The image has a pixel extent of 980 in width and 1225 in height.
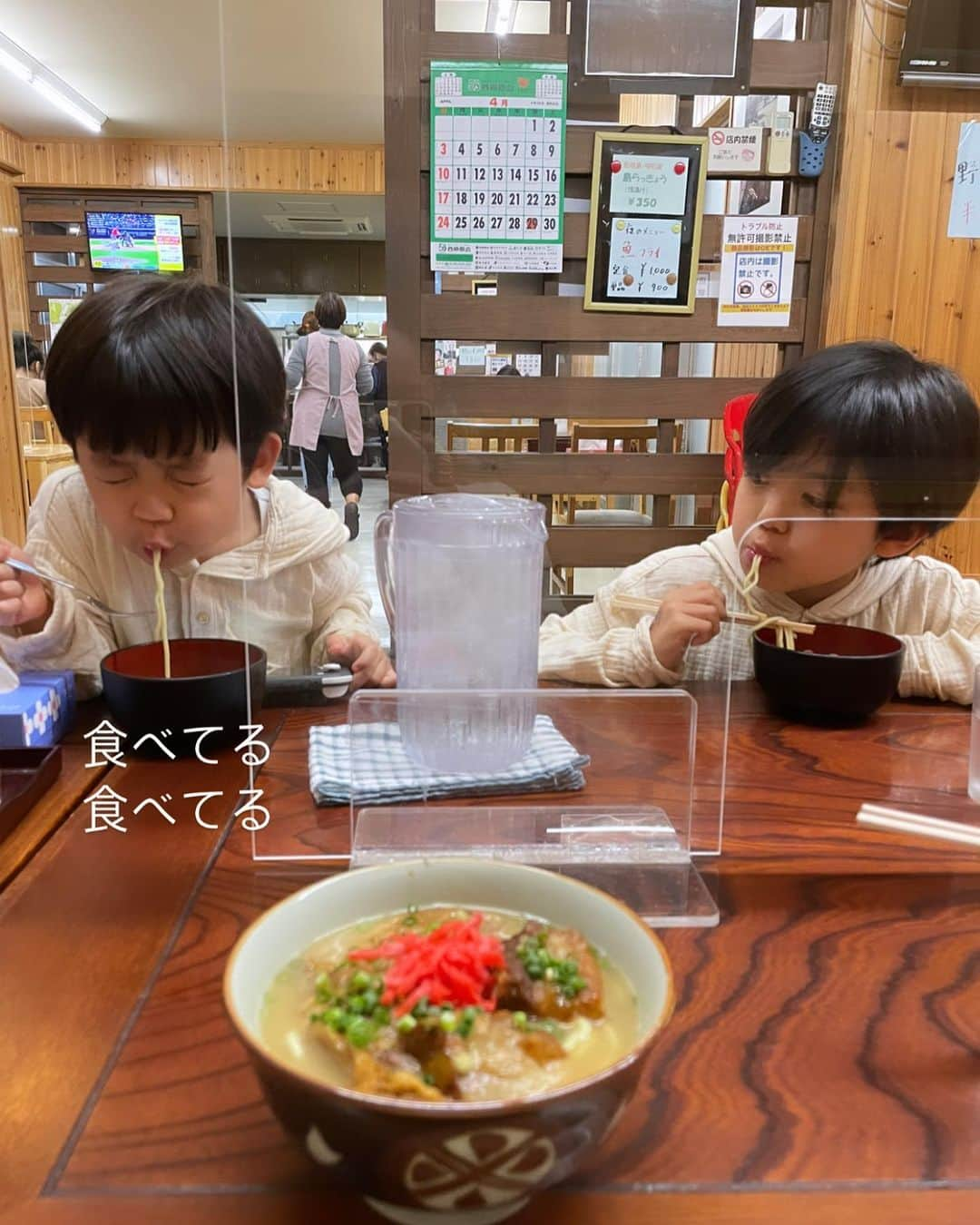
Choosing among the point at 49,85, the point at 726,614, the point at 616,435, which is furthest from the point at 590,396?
the point at 49,85

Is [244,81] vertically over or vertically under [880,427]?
over

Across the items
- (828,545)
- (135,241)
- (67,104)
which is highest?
(67,104)

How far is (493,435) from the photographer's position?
106 centimetres

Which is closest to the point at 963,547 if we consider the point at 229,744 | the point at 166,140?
the point at 229,744

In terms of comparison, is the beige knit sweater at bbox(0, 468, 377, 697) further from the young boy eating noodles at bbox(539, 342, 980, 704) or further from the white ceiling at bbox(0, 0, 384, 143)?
the white ceiling at bbox(0, 0, 384, 143)

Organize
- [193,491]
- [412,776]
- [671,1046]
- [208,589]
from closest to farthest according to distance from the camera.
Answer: [671,1046], [412,776], [193,491], [208,589]

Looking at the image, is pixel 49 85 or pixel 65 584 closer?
pixel 65 584

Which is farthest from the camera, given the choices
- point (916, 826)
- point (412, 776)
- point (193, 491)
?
point (193, 491)

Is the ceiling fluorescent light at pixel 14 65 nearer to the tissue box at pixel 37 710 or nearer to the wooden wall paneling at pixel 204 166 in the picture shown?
the wooden wall paneling at pixel 204 166

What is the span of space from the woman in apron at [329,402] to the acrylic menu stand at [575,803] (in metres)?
0.28

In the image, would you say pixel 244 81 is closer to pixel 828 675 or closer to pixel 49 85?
pixel 49 85

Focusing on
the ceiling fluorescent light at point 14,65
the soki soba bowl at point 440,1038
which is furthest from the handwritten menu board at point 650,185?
the ceiling fluorescent light at point 14,65

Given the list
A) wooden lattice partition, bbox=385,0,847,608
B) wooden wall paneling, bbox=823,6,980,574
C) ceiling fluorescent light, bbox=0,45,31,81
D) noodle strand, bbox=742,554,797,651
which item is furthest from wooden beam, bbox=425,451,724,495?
ceiling fluorescent light, bbox=0,45,31,81

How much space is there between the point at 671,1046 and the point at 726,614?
57 centimetres
